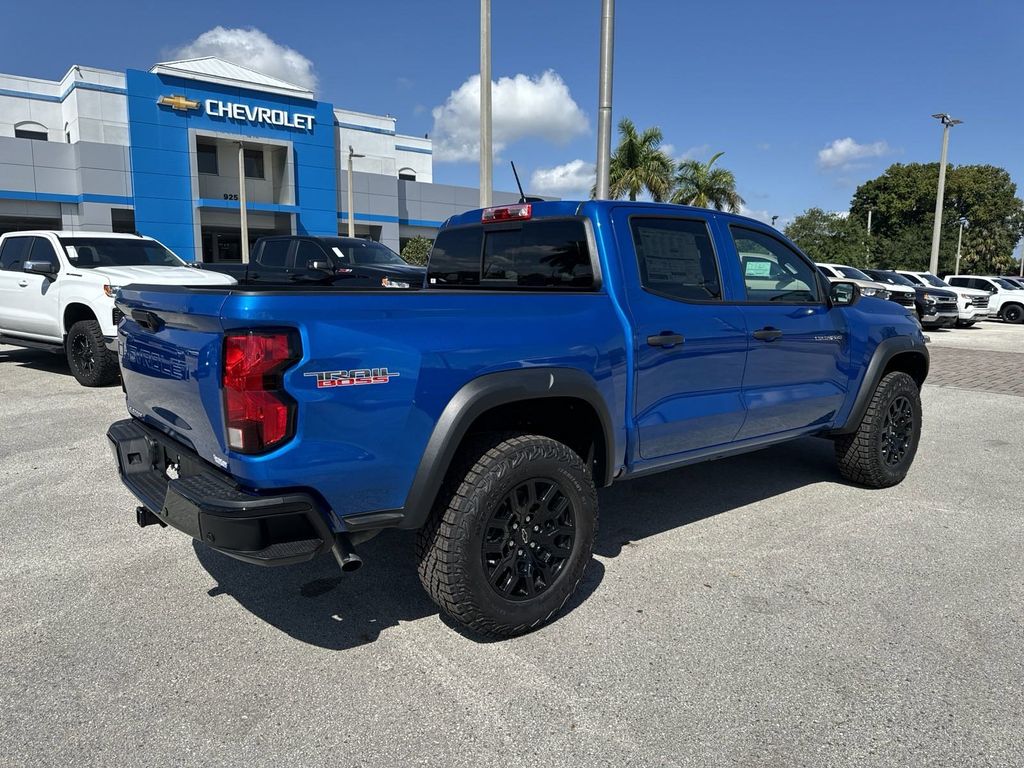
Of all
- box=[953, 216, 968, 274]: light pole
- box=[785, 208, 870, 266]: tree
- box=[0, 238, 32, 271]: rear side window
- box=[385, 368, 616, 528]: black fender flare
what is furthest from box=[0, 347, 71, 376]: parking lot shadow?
box=[953, 216, 968, 274]: light pole

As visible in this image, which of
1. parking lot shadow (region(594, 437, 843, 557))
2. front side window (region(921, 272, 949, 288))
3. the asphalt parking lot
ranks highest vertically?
front side window (region(921, 272, 949, 288))

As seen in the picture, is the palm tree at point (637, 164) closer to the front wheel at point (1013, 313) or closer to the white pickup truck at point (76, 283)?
the front wheel at point (1013, 313)

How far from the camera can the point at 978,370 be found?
11.9m

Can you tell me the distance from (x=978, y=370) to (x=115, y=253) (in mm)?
12681

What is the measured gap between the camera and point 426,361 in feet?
→ 8.97

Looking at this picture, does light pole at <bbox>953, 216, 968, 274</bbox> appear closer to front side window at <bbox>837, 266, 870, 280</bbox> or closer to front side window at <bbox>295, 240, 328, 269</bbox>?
front side window at <bbox>837, 266, 870, 280</bbox>

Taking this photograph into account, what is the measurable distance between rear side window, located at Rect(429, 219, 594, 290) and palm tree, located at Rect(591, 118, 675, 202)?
97.8 feet

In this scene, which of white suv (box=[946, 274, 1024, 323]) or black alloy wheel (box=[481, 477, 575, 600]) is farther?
white suv (box=[946, 274, 1024, 323])

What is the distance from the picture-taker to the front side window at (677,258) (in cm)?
373

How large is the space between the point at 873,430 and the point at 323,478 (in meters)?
3.93

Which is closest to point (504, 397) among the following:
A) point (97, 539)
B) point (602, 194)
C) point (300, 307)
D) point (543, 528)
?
point (543, 528)

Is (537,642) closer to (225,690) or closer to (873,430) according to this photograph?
(225,690)

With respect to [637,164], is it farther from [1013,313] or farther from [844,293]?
[844,293]

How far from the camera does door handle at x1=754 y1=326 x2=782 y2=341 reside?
411 centimetres
